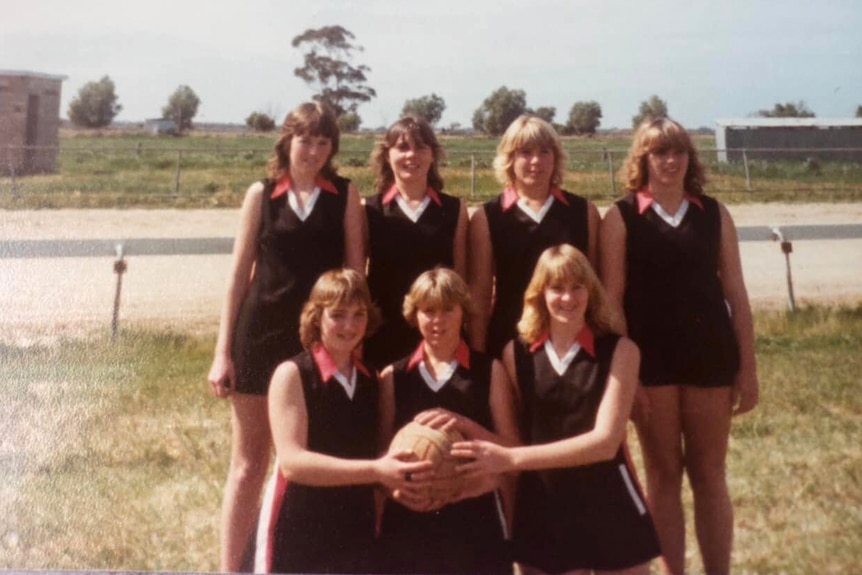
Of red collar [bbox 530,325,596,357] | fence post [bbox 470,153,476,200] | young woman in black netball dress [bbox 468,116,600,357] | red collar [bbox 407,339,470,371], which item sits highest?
fence post [bbox 470,153,476,200]

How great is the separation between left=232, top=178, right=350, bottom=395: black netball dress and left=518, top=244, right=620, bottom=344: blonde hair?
1.67 feet

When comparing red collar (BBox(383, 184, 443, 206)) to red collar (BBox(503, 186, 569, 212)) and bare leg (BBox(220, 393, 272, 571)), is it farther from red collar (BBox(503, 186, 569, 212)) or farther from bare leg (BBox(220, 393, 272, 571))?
bare leg (BBox(220, 393, 272, 571))

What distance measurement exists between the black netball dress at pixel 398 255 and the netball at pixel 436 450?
0.33 metres

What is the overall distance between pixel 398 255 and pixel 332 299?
263 mm

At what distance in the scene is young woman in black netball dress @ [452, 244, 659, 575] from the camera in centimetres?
193

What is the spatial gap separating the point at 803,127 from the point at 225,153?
238 centimetres

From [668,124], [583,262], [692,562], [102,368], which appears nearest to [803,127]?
[668,124]

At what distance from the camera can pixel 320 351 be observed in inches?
80.9

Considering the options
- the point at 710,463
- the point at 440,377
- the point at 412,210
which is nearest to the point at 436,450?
the point at 440,377

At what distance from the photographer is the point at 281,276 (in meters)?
2.16

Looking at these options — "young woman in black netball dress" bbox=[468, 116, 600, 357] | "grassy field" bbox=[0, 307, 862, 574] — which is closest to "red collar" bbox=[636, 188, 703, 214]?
"young woman in black netball dress" bbox=[468, 116, 600, 357]

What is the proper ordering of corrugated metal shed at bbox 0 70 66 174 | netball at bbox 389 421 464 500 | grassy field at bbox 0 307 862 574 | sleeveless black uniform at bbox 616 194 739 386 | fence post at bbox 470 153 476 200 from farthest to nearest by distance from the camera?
1. fence post at bbox 470 153 476 200
2. corrugated metal shed at bbox 0 70 66 174
3. grassy field at bbox 0 307 862 574
4. sleeveless black uniform at bbox 616 194 739 386
5. netball at bbox 389 421 464 500

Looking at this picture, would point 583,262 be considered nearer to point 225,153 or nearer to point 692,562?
point 692,562

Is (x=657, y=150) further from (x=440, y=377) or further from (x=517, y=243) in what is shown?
(x=440, y=377)
